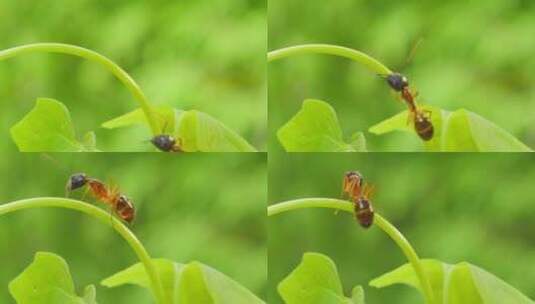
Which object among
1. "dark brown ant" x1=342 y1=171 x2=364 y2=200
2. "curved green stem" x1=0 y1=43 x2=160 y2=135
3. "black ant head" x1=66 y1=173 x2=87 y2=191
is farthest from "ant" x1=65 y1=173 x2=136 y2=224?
"dark brown ant" x1=342 y1=171 x2=364 y2=200

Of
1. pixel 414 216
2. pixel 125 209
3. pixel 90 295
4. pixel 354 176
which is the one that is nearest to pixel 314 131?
pixel 354 176

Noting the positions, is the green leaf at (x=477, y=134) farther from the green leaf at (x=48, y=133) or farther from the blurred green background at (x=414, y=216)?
the green leaf at (x=48, y=133)

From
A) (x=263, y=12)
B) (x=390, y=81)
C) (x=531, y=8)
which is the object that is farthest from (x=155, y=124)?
(x=531, y=8)

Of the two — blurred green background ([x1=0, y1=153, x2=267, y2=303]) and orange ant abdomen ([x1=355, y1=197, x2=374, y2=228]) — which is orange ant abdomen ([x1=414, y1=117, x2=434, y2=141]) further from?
blurred green background ([x1=0, y1=153, x2=267, y2=303])

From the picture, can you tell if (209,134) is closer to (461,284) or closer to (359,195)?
(359,195)

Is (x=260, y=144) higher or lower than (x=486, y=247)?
higher

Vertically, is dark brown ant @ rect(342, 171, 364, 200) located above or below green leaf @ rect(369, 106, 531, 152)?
below

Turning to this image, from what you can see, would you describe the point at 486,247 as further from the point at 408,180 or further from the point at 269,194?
the point at 269,194
